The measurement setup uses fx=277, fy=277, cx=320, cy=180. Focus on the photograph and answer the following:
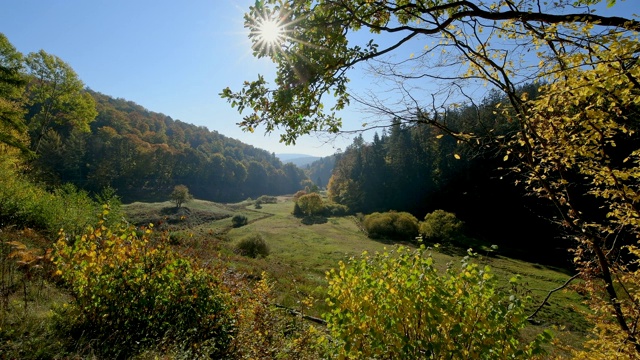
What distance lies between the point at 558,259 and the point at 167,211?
54419mm

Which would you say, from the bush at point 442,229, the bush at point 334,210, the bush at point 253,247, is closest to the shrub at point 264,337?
the bush at point 253,247

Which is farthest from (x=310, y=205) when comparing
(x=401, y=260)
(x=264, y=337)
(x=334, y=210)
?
(x=401, y=260)

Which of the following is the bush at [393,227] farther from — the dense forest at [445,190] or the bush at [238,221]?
the bush at [238,221]

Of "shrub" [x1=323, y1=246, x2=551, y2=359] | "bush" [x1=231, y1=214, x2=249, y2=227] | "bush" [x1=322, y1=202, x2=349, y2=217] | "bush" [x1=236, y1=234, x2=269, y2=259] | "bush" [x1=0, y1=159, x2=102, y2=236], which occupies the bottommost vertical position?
"bush" [x1=231, y1=214, x2=249, y2=227]

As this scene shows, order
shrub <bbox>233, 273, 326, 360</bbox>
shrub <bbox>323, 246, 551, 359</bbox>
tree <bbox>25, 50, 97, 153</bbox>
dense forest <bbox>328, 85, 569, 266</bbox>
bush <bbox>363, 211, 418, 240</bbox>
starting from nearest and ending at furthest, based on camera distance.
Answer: shrub <bbox>323, 246, 551, 359</bbox> < shrub <bbox>233, 273, 326, 360</bbox> < tree <bbox>25, 50, 97, 153</bbox> < dense forest <bbox>328, 85, 569, 266</bbox> < bush <bbox>363, 211, 418, 240</bbox>

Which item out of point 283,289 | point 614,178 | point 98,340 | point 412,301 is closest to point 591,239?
point 614,178

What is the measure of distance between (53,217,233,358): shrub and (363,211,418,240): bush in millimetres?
38717

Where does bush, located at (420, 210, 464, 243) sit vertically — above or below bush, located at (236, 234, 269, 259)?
above

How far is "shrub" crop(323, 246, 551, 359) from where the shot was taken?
2.61 metres

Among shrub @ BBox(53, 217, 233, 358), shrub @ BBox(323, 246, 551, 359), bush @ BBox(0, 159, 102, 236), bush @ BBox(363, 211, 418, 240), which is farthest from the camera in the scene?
bush @ BBox(363, 211, 418, 240)

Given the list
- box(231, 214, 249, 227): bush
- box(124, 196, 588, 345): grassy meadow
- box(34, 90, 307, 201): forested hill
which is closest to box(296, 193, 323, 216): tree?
box(124, 196, 588, 345): grassy meadow

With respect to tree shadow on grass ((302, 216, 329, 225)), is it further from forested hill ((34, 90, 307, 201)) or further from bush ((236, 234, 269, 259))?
forested hill ((34, 90, 307, 201))

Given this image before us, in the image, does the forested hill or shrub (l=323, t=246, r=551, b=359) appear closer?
shrub (l=323, t=246, r=551, b=359)

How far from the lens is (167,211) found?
43.5 metres
